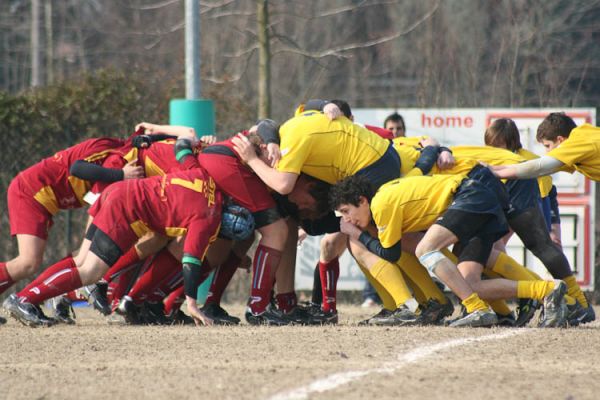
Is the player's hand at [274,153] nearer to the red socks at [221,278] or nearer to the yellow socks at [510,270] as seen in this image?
the red socks at [221,278]

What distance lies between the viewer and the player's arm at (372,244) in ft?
27.3

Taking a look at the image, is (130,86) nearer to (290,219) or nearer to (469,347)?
(290,219)

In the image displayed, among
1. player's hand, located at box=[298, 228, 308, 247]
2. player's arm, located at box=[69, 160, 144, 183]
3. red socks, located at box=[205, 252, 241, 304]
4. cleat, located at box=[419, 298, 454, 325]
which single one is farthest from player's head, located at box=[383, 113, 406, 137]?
player's arm, located at box=[69, 160, 144, 183]

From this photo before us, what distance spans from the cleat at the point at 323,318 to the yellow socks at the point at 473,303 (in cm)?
130

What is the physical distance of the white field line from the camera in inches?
219

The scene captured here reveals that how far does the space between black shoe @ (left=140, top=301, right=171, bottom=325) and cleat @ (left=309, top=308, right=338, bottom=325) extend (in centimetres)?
117

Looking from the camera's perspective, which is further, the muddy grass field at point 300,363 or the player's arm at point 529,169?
the player's arm at point 529,169

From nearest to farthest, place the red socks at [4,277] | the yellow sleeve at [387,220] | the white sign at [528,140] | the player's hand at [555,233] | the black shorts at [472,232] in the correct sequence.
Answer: the yellow sleeve at [387,220]
the black shorts at [472,232]
the red socks at [4,277]
the player's hand at [555,233]
the white sign at [528,140]

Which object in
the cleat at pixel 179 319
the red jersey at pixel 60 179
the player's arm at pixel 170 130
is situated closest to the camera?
the cleat at pixel 179 319

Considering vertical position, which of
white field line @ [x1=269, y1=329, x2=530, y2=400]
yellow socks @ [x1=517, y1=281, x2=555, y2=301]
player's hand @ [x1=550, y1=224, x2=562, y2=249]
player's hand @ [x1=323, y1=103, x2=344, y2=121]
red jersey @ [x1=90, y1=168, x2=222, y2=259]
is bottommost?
white field line @ [x1=269, y1=329, x2=530, y2=400]

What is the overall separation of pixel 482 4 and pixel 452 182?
16.1 m

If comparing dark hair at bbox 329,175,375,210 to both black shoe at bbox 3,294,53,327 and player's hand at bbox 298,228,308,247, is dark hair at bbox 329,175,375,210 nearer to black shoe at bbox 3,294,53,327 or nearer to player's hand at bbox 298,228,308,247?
player's hand at bbox 298,228,308,247

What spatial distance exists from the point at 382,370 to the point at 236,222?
8.75 feet

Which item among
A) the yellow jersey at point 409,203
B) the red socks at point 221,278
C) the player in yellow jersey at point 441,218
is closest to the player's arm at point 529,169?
the player in yellow jersey at point 441,218
